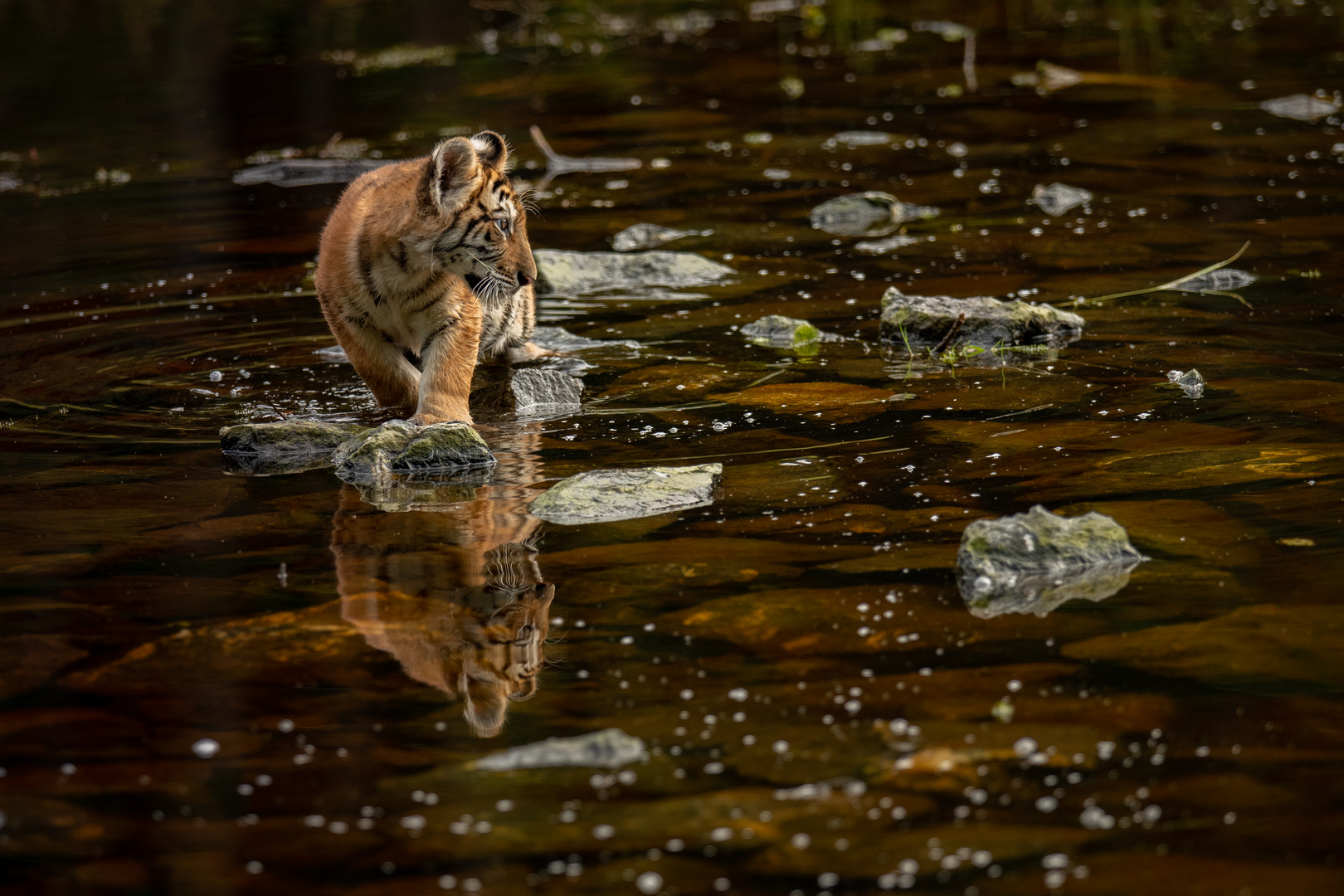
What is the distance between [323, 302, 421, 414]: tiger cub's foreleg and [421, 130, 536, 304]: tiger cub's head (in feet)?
1.56

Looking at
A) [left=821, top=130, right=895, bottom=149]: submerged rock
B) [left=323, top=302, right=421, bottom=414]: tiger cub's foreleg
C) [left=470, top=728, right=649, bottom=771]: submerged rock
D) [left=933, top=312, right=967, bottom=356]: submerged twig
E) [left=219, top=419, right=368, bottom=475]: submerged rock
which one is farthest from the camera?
[left=821, top=130, right=895, bottom=149]: submerged rock

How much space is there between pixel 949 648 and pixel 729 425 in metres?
2.35

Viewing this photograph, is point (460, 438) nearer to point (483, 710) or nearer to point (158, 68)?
point (483, 710)

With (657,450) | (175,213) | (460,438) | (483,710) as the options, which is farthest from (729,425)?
(175,213)

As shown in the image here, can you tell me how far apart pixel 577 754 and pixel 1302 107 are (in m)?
11.4

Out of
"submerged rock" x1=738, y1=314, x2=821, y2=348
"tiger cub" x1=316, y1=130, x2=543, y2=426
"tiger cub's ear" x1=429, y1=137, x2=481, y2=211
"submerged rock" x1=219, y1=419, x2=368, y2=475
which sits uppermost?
"tiger cub's ear" x1=429, y1=137, x2=481, y2=211

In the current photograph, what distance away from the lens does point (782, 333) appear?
7.70 m

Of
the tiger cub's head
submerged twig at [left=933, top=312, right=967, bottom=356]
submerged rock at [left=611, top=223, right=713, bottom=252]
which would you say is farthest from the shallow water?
the tiger cub's head

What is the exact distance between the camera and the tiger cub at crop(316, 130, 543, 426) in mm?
6527

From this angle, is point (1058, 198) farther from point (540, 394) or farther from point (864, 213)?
point (540, 394)

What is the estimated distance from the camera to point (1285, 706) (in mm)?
3727

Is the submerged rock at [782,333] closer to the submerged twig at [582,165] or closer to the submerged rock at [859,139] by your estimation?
the submerged twig at [582,165]

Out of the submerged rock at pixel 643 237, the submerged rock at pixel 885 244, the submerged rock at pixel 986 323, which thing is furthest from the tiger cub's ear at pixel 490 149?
the submerged rock at pixel 885 244

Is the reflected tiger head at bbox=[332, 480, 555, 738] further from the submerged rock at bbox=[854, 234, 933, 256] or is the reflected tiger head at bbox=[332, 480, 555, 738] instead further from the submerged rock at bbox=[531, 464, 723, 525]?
the submerged rock at bbox=[854, 234, 933, 256]
